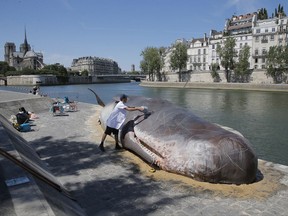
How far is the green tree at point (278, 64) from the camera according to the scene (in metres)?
65.2

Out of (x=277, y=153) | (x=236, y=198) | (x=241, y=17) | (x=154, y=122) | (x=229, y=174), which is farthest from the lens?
(x=241, y=17)

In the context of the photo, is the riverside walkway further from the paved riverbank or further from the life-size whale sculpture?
the paved riverbank

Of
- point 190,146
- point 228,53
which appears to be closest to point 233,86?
point 228,53

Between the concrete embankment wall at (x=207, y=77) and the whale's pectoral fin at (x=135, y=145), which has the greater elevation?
the concrete embankment wall at (x=207, y=77)

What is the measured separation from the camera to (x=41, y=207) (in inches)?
129

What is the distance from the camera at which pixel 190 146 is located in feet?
21.5

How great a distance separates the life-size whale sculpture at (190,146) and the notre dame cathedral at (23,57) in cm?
16723

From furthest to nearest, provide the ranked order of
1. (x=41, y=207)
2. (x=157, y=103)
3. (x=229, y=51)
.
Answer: (x=229, y=51)
(x=157, y=103)
(x=41, y=207)

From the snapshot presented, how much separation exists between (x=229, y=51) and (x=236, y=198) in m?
74.0

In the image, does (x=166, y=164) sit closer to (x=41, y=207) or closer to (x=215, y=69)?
(x=41, y=207)

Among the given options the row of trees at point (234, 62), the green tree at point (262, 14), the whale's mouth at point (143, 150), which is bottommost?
the whale's mouth at point (143, 150)

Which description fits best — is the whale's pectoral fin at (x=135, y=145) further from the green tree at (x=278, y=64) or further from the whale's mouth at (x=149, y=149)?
the green tree at (x=278, y=64)

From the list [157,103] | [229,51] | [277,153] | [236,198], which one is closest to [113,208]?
[236,198]

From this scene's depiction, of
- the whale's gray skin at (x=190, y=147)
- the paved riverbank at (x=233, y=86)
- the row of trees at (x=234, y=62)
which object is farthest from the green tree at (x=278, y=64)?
the whale's gray skin at (x=190, y=147)
